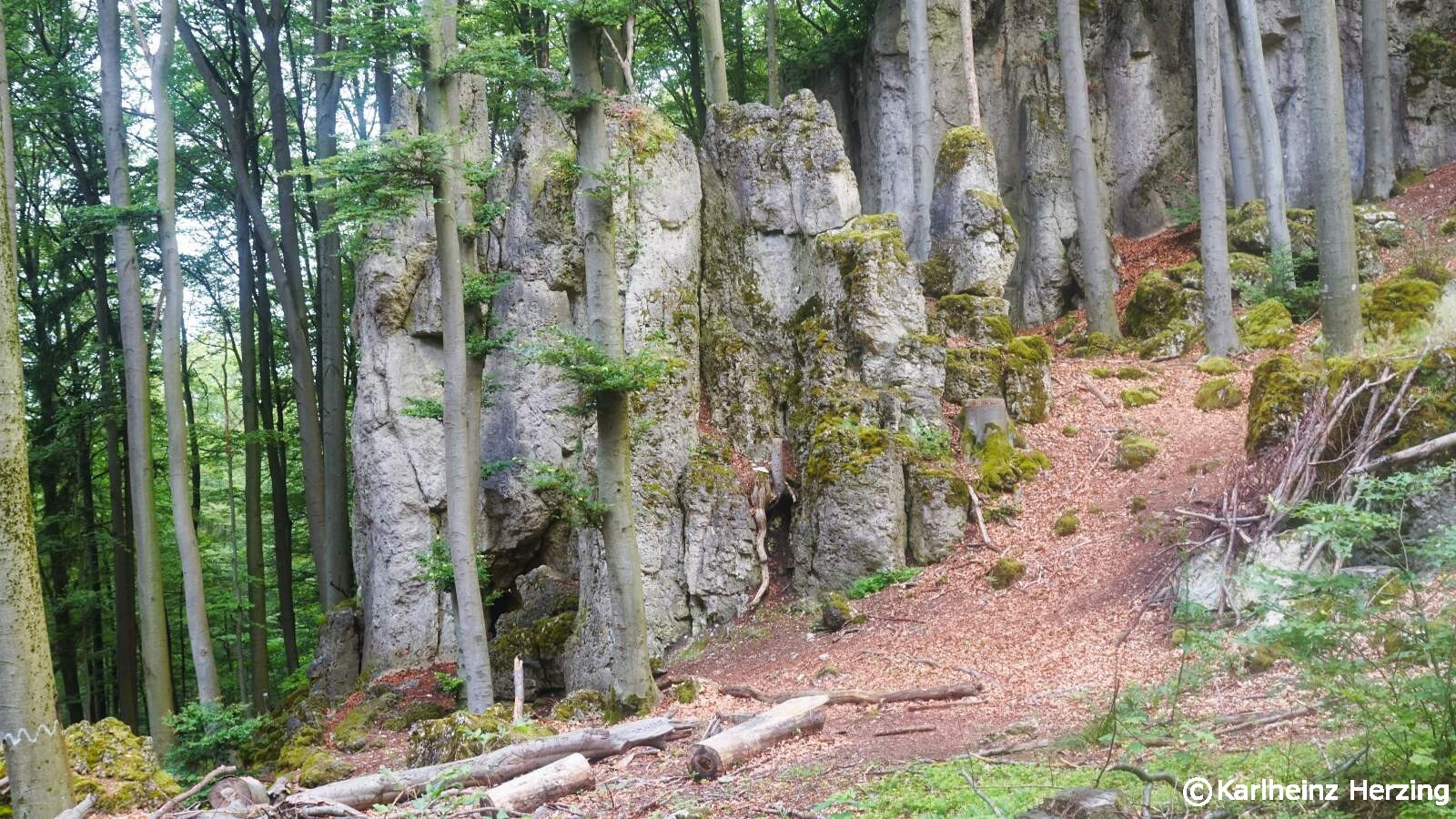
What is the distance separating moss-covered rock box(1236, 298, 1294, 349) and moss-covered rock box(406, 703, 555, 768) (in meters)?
12.0

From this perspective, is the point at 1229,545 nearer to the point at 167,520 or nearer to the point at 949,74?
the point at 949,74

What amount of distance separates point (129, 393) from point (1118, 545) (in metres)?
12.4

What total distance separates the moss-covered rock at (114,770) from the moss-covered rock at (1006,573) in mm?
8012

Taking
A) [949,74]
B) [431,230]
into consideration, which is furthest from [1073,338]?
[431,230]

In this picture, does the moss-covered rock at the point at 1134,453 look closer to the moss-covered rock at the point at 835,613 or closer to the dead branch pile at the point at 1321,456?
the dead branch pile at the point at 1321,456

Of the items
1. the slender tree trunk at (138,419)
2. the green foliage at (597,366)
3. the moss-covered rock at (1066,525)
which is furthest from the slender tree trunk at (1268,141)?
the slender tree trunk at (138,419)

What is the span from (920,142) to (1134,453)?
7175mm

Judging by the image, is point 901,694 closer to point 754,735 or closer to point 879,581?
point 754,735

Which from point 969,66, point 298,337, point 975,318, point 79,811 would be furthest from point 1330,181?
point 298,337

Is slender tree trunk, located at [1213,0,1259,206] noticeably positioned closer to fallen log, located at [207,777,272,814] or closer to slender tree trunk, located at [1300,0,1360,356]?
slender tree trunk, located at [1300,0,1360,356]

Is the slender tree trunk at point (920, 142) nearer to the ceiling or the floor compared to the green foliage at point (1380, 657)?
nearer to the ceiling

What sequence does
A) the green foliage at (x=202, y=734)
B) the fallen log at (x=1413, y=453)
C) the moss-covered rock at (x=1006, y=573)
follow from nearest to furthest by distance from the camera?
1. the fallen log at (x=1413, y=453)
2. the moss-covered rock at (x=1006, y=573)
3. the green foliage at (x=202, y=734)

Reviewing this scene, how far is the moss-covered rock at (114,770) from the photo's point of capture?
738cm

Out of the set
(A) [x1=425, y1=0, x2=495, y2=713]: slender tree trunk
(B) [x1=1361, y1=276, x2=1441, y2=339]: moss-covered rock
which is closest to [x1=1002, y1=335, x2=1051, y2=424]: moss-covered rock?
(B) [x1=1361, y1=276, x2=1441, y2=339]: moss-covered rock
